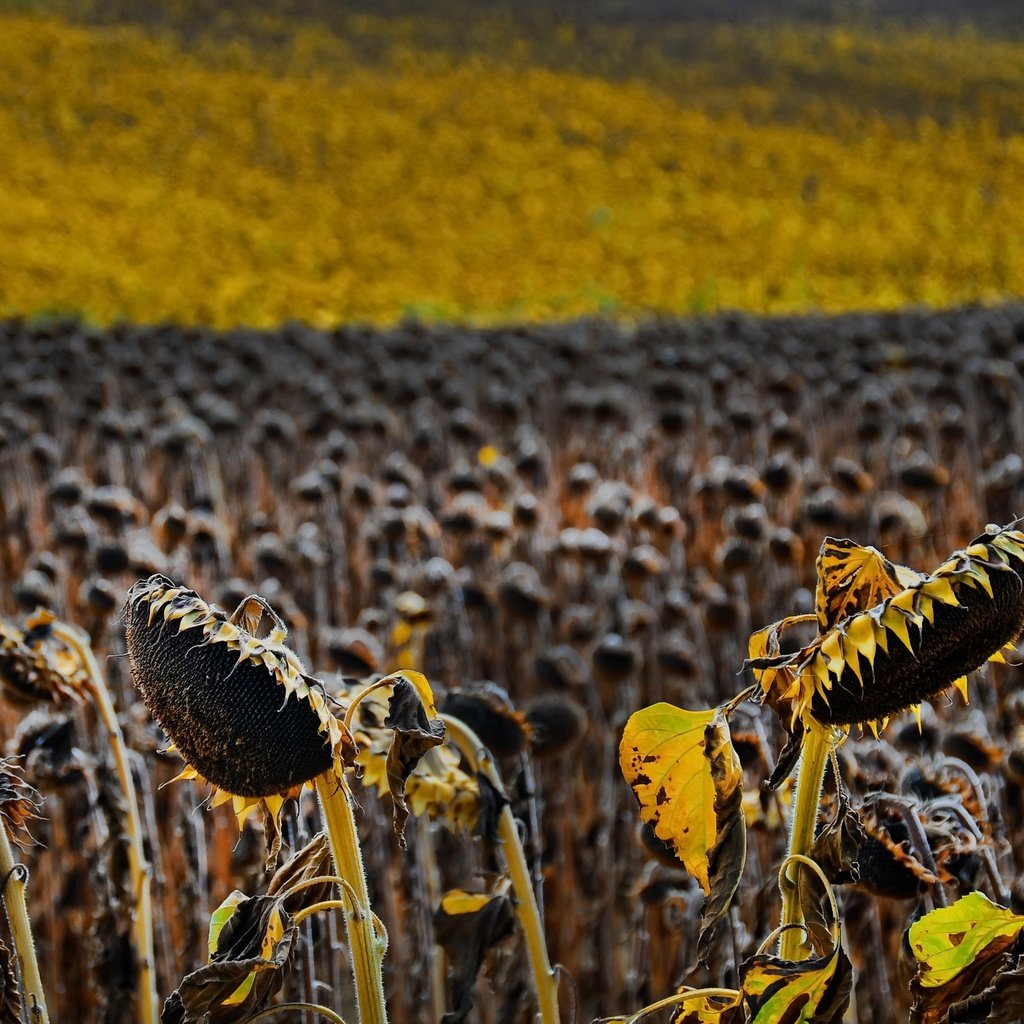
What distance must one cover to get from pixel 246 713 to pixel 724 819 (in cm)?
31

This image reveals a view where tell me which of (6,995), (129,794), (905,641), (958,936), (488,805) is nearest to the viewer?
(905,641)

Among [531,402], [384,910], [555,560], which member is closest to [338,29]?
[531,402]

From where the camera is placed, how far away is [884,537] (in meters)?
4.02

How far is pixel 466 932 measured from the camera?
112 cm

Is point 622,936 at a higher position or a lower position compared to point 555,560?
lower

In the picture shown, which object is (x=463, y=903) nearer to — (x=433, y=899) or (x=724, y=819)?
(x=724, y=819)

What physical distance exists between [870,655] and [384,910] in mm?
2096

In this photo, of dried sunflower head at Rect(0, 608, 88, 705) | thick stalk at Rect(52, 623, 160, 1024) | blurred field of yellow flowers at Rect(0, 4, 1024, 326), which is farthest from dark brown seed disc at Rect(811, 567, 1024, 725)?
blurred field of yellow flowers at Rect(0, 4, 1024, 326)

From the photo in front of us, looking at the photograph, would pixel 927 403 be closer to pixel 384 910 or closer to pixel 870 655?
pixel 384 910

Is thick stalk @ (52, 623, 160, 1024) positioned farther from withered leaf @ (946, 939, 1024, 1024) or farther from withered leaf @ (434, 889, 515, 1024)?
withered leaf @ (946, 939, 1024, 1024)

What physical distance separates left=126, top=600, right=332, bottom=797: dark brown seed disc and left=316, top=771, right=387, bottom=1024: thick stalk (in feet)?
0.09

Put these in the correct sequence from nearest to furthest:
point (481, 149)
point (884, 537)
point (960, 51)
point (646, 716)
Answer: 1. point (646, 716)
2. point (884, 537)
3. point (481, 149)
4. point (960, 51)

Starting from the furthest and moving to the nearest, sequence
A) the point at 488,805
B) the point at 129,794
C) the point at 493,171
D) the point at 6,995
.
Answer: the point at 493,171
the point at 129,794
the point at 488,805
the point at 6,995

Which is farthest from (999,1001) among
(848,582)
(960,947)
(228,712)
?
(228,712)
